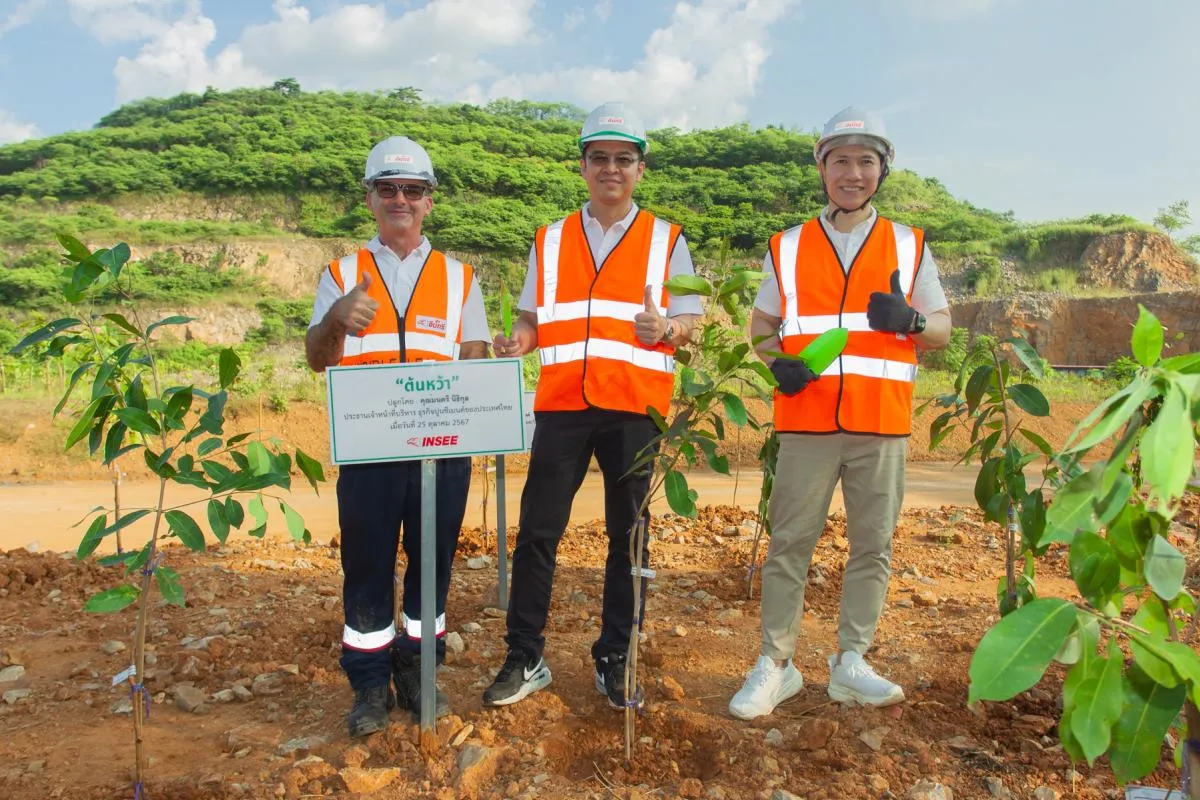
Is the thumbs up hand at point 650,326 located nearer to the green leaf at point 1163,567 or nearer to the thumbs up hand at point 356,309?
the thumbs up hand at point 356,309

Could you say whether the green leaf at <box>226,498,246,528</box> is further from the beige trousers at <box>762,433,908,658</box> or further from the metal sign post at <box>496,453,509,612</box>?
the metal sign post at <box>496,453,509,612</box>

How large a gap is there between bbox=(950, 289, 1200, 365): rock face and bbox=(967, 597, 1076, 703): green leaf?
25198 millimetres

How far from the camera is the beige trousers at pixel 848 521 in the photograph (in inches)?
114

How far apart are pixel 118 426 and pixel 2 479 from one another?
11539 mm

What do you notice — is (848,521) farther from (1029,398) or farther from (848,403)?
(1029,398)

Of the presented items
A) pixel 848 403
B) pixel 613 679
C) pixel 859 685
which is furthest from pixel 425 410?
pixel 859 685

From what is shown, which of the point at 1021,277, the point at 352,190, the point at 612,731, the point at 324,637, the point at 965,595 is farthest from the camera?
the point at 352,190

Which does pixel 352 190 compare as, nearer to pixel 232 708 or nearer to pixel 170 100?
pixel 170 100

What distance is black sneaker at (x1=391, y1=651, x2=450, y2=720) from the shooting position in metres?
A: 2.94

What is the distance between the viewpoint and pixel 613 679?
2.96 meters

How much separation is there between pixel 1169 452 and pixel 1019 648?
267 mm

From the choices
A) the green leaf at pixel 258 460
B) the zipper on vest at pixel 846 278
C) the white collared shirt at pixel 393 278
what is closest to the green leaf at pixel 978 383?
the zipper on vest at pixel 846 278

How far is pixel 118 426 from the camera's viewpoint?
234 cm

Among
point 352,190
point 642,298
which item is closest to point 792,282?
point 642,298
